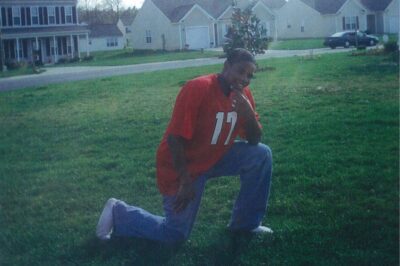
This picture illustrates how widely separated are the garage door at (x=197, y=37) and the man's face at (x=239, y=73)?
38.0 meters

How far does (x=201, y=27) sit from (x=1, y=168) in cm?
3654

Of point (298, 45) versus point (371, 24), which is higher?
point (371, 24)

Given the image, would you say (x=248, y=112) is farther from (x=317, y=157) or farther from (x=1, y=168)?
(x=1, y=168)

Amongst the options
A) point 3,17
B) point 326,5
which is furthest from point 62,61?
point 326,5

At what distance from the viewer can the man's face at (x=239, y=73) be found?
352 cm

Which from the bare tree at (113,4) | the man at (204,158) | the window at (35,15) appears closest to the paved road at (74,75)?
the window at (35,15)

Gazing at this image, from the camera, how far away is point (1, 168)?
6055 mm

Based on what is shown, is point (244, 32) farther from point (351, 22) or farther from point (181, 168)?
point (351, 22)

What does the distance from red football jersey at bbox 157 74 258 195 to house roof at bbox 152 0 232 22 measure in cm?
3810

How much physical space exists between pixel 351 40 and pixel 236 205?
27511 mm

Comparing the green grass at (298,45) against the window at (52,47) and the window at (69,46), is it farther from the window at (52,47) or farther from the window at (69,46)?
the window at (52,47)

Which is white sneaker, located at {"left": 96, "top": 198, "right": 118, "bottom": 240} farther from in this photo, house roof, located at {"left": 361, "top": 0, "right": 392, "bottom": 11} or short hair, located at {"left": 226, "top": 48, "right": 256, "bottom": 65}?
house roof, located at {"left": 361, "top": 0, "right": 392, "bottom": 11}

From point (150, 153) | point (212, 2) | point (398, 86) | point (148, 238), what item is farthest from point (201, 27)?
point (148, 238)

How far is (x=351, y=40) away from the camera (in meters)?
29.7
